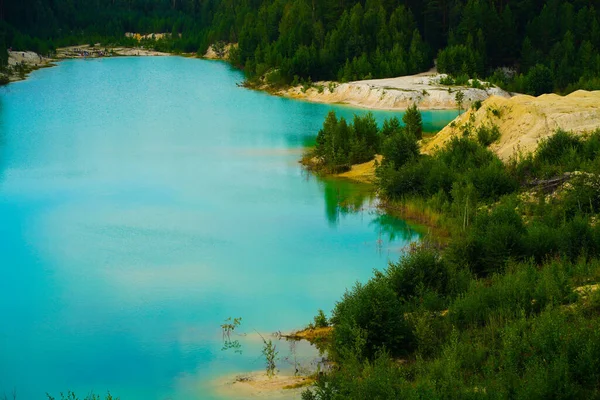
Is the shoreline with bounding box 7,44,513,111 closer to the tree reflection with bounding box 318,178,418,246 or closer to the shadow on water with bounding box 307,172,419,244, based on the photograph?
the shadow on water with bounding box 307,172,419,244

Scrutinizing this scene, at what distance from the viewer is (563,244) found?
2019 cm

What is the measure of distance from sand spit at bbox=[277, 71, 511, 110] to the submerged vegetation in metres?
30.6

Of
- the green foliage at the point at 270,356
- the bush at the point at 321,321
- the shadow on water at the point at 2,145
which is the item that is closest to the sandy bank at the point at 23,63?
the shadow on water at the point at 2,145

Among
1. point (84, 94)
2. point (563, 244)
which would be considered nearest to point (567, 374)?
point (563, 244)

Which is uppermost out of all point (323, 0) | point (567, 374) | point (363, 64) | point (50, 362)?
point (323, 0)

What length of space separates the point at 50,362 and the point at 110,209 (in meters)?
13.1

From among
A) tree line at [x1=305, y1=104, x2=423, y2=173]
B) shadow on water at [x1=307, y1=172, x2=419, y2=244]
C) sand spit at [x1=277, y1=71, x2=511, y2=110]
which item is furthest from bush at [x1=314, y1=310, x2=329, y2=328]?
sand spit at [x1=277, y1=71, x2=511, y2=110]

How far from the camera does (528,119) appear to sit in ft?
103

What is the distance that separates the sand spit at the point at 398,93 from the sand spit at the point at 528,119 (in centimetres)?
2240

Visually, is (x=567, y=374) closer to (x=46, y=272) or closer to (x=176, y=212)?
(x=46, y=272)

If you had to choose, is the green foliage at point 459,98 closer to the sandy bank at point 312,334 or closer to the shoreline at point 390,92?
the shoreline at point 390,92

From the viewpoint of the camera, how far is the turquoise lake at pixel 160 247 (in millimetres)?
17906

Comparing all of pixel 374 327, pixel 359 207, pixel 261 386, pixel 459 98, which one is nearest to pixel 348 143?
pixel 359 207

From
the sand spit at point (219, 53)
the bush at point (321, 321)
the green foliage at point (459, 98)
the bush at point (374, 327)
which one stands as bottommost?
the bush at point (321, 321)
